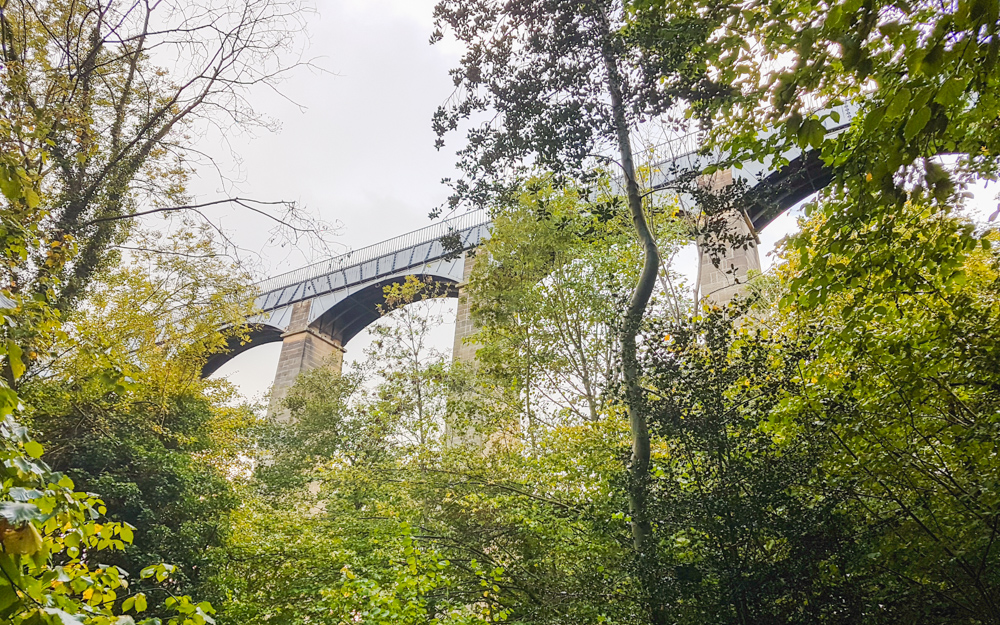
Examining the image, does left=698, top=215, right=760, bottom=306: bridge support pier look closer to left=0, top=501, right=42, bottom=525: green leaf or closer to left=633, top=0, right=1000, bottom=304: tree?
left=633, top=0, right=1000, bottom=304: tree

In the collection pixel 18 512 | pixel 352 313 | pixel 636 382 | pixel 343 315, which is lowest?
pixel 18 512

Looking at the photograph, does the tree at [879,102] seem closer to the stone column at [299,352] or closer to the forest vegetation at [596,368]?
the forest vegetation at [596,368]

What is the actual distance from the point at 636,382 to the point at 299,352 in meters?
18.7

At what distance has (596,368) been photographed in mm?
9477

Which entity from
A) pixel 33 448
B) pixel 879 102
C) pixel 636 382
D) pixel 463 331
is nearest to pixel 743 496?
pixel 636 382

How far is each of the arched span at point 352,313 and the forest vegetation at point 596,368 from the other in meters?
10.9

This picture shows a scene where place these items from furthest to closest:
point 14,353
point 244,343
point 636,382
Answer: point 244,343 < point 636,382 < point 14,353

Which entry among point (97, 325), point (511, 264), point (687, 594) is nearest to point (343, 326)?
point (97, 325)

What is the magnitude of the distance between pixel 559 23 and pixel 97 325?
27.6 feet

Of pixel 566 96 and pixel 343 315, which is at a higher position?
pixel 343 315

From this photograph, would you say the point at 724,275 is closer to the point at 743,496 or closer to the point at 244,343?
the point at 743,496

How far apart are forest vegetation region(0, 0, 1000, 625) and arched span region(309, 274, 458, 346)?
1092 centimetres

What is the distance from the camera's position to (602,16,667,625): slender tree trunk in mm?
4883

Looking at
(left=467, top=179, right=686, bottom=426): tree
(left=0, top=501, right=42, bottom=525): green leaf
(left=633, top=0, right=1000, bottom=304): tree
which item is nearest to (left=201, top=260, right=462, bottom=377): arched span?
(left=467, top=179, right=686, bottom=426): tree
